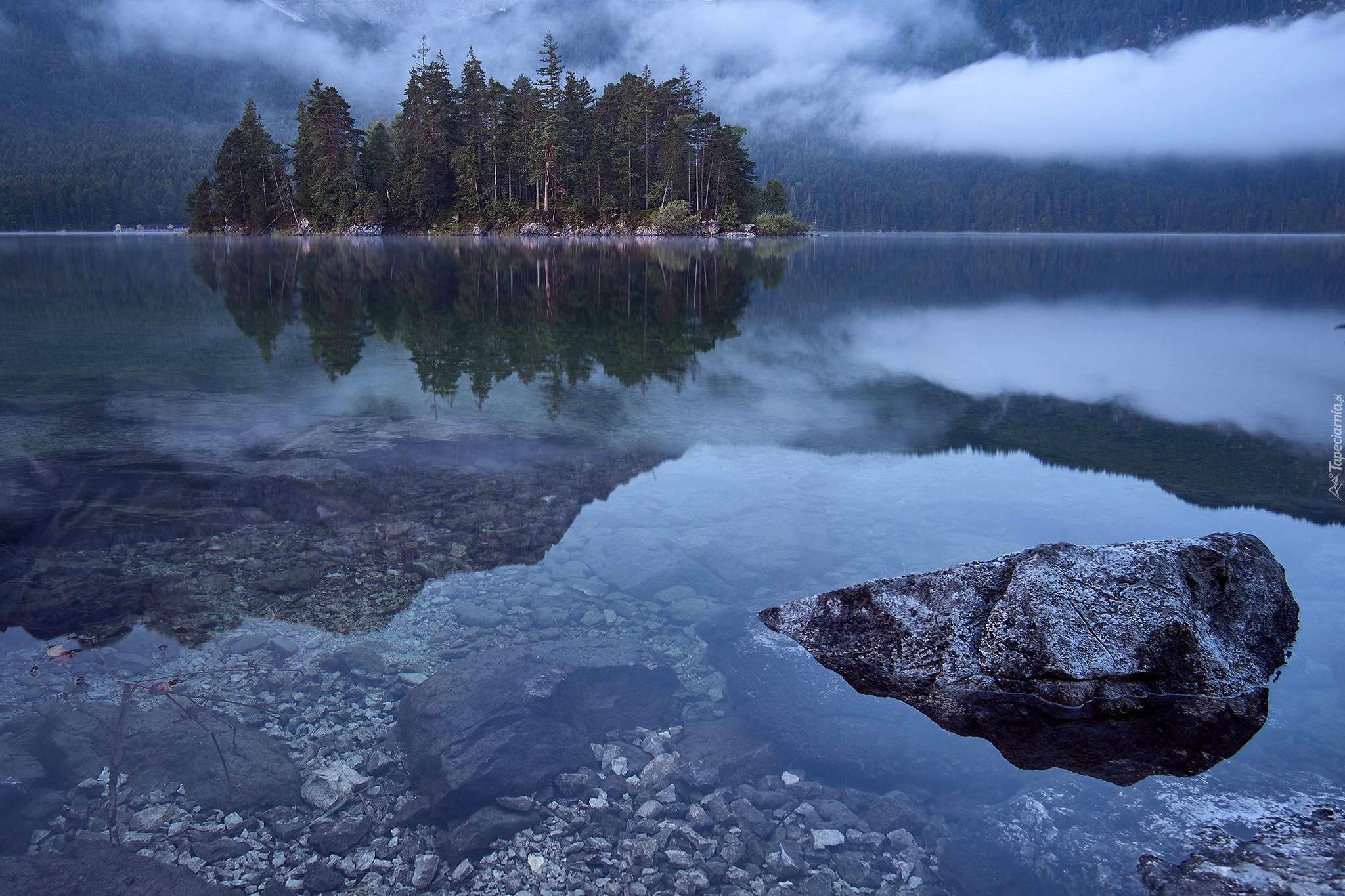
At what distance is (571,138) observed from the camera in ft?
274

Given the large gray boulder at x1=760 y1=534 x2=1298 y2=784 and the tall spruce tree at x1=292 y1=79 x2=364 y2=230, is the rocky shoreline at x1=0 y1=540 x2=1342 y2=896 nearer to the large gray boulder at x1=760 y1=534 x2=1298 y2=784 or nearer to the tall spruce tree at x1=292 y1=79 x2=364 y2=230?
the large gray boulder at x1=760 y1=534 x2=1298 y2=784

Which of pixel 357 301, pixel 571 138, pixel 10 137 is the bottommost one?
pixel 357 301

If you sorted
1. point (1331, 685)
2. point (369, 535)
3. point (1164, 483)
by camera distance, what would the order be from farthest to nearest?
point (1164, 483) → point (369, 535) → point (1331, 685)

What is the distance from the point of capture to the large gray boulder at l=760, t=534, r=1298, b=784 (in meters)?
4.76

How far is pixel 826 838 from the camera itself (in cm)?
393

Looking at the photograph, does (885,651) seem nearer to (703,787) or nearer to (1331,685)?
(703,787)

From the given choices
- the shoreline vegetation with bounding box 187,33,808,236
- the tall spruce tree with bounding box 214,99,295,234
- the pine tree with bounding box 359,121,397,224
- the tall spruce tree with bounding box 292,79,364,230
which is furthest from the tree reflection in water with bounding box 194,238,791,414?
the tall spruce tree with bounding box 214,99,295,234

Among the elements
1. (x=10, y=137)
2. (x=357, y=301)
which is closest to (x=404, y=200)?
(x=357, y=301)

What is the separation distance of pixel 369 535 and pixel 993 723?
5575 millimetres

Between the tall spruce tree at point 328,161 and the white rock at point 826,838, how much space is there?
9462cm

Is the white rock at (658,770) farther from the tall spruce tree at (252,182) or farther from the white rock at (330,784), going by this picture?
the tall spruce tree at (252,182)

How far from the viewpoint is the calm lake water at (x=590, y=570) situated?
388 cm

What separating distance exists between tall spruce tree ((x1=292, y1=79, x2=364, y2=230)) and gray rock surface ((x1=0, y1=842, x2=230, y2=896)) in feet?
307

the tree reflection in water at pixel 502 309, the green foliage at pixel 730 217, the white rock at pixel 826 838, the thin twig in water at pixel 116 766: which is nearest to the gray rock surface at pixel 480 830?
the white rock at pixel 826 838
